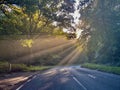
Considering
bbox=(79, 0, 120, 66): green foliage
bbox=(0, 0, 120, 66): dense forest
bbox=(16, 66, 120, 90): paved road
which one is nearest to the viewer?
bbox=(16, 66, 120, 90): paved road

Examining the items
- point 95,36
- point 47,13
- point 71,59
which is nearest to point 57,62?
point 71,59

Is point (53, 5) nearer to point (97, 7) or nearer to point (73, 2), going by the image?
point (73, 2)

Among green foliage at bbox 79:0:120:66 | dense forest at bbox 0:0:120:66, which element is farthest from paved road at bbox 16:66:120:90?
green foliage at bbox 79:0:120:66

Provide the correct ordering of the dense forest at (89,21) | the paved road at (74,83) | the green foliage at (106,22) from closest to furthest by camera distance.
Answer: the paved road at (74,83) → the dense forest at (89,21) → the green foliage at (106,22)

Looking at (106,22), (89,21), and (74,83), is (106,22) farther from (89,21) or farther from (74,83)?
(74,83)

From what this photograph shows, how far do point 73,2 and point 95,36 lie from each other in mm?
8613

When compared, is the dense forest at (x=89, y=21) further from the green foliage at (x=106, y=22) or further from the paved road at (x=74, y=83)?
the paved road at (x=74, y=83)

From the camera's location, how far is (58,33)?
4525 centimetres

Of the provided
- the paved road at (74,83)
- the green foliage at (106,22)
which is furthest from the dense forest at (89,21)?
the paved road at (74,83)

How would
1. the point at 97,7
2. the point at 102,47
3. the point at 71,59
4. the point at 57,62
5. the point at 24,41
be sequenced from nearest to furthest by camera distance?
the point at 24,41 < the point at 97,7 < the point at 102,47 < the point at 57,62 < the point at 71,59

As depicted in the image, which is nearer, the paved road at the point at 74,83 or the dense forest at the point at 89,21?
the paved road at the point at 74,83

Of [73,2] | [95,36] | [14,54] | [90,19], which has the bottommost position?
[14,54]

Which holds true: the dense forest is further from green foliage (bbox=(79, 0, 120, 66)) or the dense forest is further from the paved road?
the paved road

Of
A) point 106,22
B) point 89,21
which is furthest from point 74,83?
point 89,21
